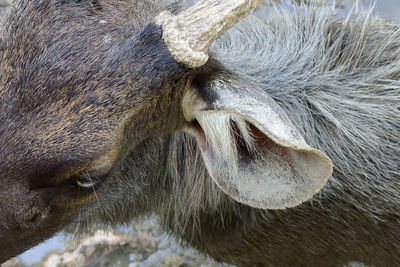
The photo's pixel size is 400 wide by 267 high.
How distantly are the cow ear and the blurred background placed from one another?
2506mm

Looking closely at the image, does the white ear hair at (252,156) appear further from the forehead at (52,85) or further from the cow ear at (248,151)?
the forehead at (52,85)

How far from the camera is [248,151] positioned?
3.32 m

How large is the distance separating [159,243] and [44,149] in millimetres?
3113

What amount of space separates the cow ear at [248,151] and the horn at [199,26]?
0.25 meters

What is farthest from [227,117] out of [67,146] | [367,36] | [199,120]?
[367,36]

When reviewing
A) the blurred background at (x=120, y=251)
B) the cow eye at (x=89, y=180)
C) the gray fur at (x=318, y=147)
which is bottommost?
the blurred background at (x=120, y=251)

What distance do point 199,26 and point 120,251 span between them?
3400 mm

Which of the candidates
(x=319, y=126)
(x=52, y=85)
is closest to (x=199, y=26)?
(x=52, y=85)

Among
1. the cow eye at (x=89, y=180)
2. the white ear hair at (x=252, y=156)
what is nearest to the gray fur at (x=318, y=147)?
the cow eye at (x=89, y=180)

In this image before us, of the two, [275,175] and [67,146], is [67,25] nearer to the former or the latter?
[67,146]

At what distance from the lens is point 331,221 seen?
414 cm

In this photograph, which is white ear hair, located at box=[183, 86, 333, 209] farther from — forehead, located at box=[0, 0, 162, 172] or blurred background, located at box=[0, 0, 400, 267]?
blurred background, located at box=[0, 0, 400, 267]

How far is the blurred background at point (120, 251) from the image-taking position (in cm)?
572

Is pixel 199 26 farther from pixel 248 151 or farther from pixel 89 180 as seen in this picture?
pixel 89 180
